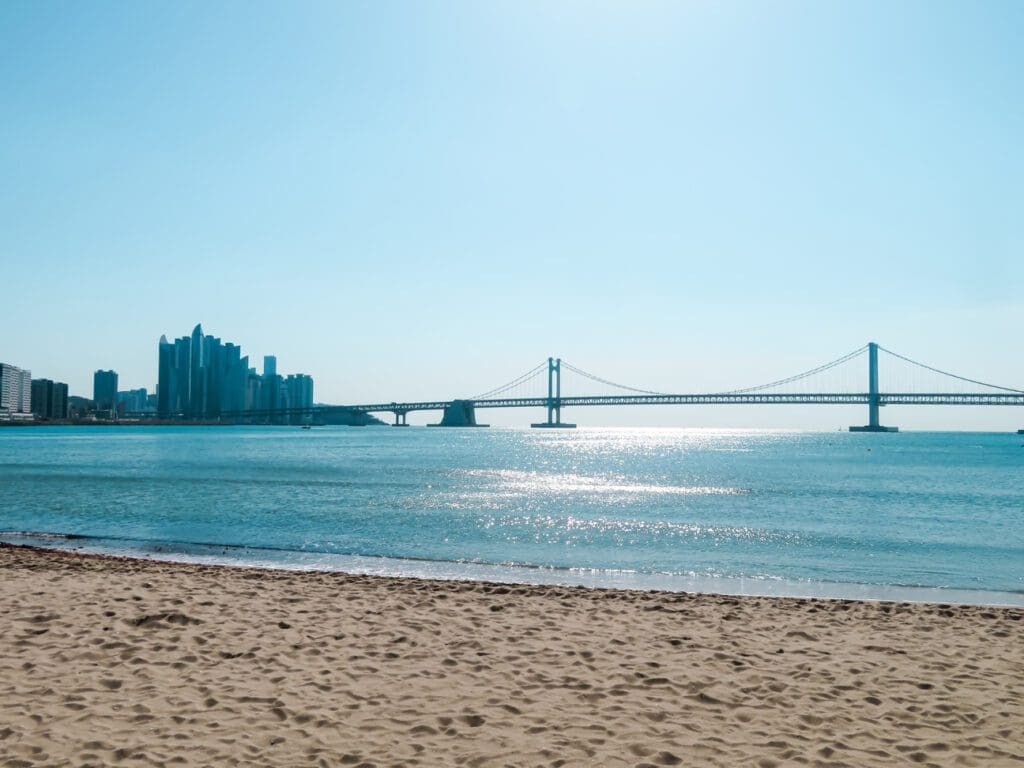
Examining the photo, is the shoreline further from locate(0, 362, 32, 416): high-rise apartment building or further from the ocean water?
locate(0, 362, 32, 416): high-rise apartment building

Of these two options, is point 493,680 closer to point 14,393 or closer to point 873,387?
point 873,387

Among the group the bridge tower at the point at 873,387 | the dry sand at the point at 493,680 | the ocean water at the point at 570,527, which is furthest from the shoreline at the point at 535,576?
the bridge tower at the point at 873,387

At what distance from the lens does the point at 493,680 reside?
538 centimetres

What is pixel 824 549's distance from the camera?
47.0ft

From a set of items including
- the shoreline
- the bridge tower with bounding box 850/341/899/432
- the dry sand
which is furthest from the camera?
the bridge tower with bounding box 850/341/899/432

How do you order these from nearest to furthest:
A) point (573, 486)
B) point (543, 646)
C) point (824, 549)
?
point (543, 646) < point (824, 549) < point (573, 486)

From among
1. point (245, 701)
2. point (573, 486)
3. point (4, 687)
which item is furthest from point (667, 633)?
point (573, 486)

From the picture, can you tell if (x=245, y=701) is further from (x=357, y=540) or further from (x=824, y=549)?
(x=824, y=549)

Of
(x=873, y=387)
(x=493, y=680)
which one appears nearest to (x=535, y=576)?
(x=493, y=680)

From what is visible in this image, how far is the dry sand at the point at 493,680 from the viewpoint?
4.16 m

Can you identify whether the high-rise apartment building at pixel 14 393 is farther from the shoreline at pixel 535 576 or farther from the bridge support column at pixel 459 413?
the shoreline at pixel 535 576

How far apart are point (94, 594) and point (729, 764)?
683 cm

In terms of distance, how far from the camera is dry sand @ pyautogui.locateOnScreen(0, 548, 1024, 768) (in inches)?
164

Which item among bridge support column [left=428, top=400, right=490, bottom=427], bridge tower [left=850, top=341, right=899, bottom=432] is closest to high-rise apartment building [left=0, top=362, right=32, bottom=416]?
bridge support column [left=428, top=400, right=490, bottom=427]
